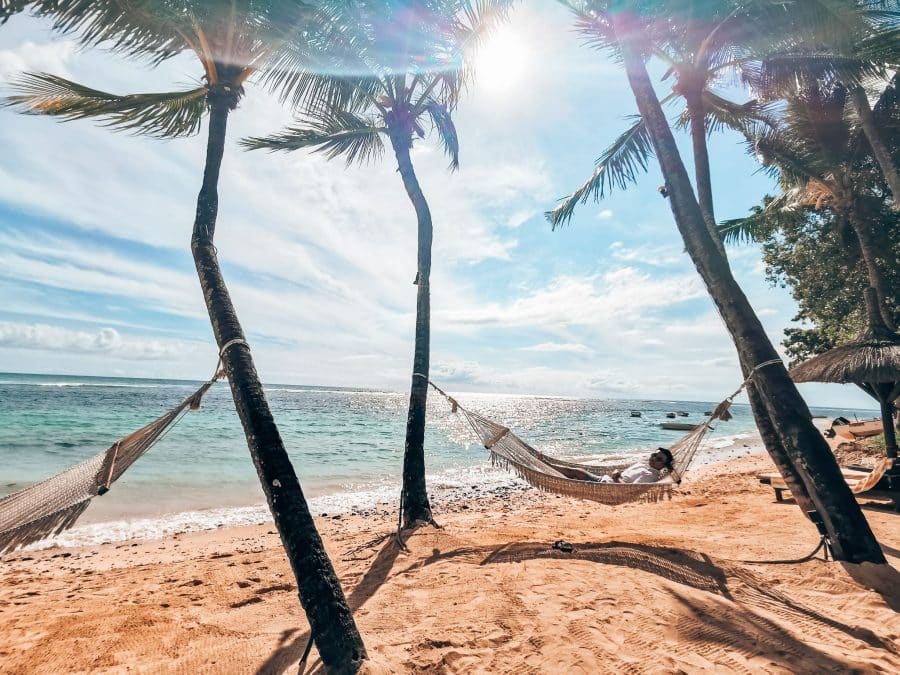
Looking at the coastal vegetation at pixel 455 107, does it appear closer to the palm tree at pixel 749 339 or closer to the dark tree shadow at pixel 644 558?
the palm tree at pixel 749 339

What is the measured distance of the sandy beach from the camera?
1.73 m

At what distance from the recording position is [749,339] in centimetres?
291

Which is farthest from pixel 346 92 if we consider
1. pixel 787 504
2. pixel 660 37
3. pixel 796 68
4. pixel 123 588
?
pixel 787 504

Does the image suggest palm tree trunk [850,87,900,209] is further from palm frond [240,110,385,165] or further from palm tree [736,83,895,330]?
palm frond [240,110,385,165]

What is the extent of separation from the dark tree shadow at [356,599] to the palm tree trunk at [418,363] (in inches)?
16.3

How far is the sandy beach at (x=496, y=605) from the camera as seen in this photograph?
5.68 ft

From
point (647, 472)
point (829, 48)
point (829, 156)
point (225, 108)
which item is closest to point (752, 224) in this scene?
point (829, 156)

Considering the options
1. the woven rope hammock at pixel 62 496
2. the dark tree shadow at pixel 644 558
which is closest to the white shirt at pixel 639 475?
the dark tree shadow at pixel 644 558

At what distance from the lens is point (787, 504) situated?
14.6ft

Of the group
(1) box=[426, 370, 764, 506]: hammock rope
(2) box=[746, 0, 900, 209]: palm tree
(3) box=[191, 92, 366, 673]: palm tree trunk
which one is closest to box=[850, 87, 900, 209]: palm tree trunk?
(2) box=[746, 0, 900, 209]: palm tree

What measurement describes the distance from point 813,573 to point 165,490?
24.9 ft

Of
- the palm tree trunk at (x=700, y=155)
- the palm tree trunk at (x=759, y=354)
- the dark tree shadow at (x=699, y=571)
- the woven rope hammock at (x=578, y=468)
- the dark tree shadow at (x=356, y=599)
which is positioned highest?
the palm tree trunk at (x=700, y=155)

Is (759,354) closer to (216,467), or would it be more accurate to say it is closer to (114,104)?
(114,104)

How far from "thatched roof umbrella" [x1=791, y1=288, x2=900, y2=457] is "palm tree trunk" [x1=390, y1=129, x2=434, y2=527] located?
4857 millimetres
